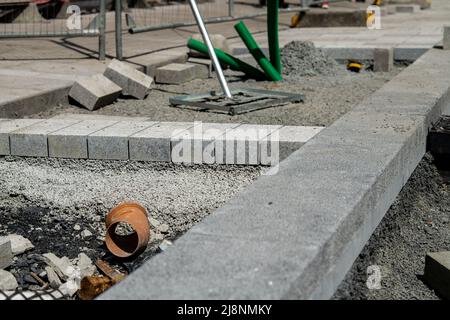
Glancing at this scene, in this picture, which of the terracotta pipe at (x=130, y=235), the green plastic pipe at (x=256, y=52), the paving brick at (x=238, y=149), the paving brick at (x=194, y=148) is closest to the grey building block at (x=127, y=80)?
the green plastic pipe at (x=256, y=52)

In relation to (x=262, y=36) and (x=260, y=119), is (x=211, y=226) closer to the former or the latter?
(x=260, y=119)

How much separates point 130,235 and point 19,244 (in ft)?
1.90

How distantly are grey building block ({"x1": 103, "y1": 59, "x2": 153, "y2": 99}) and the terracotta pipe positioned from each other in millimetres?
2356

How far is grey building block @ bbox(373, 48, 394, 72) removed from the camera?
25.9ft

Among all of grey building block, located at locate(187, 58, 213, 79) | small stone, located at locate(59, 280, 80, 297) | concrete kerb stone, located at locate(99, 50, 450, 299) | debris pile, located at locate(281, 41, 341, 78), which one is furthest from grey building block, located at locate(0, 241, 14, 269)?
debris pile, located at locate(281, 41, 341, 78)

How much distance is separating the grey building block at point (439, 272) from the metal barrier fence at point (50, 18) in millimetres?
4976

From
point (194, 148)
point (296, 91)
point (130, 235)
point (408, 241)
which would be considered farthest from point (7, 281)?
point (296, 91)

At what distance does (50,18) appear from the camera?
39.5ft

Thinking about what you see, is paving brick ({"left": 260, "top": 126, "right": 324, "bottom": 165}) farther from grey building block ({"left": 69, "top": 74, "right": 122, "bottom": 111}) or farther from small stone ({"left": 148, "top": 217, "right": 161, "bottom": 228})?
grey building block ({"left": 69, "top": 74, "right": 122, "bottom": 111})

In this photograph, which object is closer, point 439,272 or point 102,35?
point 439,272

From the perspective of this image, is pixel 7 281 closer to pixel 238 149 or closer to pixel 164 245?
pixel 164 245

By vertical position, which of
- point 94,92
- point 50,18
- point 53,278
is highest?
point 50,18

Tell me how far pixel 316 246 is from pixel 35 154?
8.58ft

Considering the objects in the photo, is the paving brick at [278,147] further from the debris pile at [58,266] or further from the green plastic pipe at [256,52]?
the green plastic pipe at [256,52]
